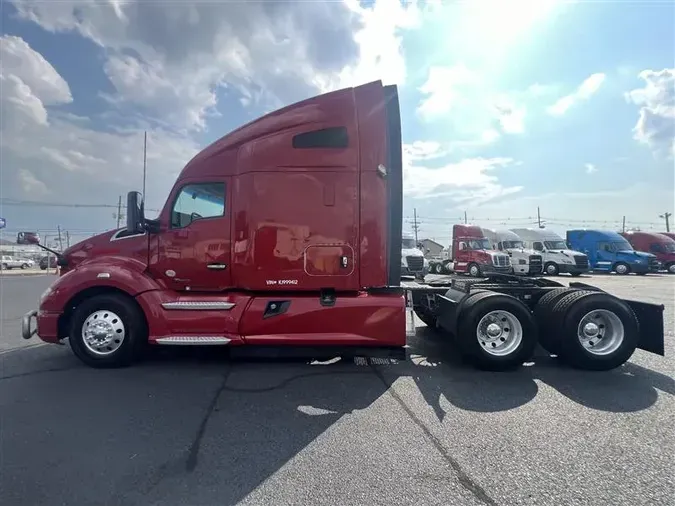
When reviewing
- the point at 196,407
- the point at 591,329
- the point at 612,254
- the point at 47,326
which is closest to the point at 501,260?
the point at 612,254

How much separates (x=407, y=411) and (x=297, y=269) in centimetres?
237

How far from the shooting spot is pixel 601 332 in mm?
5633

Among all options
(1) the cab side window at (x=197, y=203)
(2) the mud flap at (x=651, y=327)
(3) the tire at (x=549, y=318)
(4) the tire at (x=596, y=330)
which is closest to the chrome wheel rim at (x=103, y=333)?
(1) the cab side window at (x=197, y=203)

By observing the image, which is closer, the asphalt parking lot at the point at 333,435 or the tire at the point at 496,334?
the asphalt parking lot at the point at 333,435

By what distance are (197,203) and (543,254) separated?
84.7ft

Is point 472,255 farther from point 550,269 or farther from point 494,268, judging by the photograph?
point 550,269

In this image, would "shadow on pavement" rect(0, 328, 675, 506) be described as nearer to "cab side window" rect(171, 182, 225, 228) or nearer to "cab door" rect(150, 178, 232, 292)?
"cab door" rect(150, 178, 232, 292)

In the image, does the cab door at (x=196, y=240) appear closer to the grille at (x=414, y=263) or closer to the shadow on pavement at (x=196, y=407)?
the shadow on pavement at (x=196, y=407)

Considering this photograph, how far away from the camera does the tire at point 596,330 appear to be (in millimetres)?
5422

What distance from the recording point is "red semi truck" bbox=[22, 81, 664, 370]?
5352 mm

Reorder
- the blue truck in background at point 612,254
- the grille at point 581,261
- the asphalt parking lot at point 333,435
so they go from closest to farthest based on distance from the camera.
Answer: the asphalt parking lot at point 333,435, the grille at point 581,261, the blue truck in background at point 612,254

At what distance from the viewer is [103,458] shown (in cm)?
309

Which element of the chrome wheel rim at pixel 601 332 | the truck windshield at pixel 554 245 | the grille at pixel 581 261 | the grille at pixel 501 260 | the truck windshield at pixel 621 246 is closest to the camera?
the chrome wheel rim at pixel 601 332

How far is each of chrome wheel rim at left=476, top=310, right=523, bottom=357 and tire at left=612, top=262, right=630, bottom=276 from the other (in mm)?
29089
